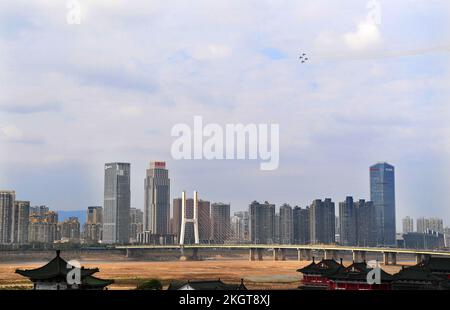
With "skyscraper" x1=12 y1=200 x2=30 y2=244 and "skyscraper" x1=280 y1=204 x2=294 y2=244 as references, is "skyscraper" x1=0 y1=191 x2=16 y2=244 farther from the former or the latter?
"skyscraper" x1=280 y1=204 x2=294 y2=244

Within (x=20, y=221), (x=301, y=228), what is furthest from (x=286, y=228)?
(x=20, y=221)

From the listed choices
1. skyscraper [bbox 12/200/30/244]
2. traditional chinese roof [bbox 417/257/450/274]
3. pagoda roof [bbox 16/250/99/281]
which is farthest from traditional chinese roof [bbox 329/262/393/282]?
skyscraper [bbox 12/200/30/244]

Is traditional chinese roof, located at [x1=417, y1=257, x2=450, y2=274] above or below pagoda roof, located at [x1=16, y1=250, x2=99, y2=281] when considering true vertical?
below

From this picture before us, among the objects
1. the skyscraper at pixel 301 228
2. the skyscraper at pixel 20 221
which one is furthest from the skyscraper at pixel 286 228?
the skyscraper at pixel 20 221

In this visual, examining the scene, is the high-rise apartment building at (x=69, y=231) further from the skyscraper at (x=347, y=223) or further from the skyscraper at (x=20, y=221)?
the skyscraper at (x=347, y=223)
